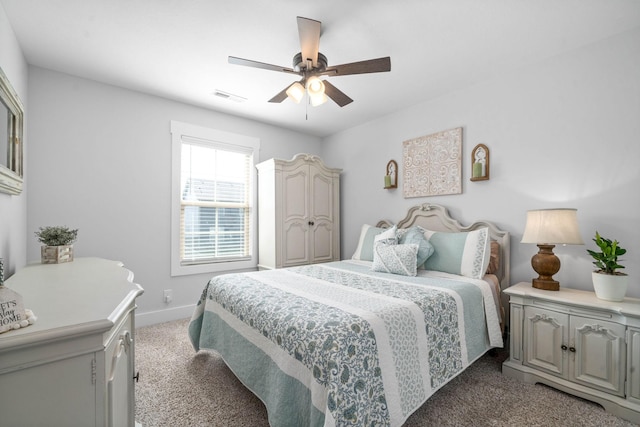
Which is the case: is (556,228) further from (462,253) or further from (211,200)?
(211,200)

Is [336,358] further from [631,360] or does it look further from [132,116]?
[132,116]

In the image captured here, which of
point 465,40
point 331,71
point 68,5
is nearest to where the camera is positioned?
point 68,5

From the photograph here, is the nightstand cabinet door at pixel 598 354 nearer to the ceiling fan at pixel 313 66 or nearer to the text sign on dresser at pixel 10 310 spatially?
the ceiling fan at pixel 313 66

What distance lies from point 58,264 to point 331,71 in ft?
7.74

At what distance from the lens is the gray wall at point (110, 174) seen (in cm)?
263

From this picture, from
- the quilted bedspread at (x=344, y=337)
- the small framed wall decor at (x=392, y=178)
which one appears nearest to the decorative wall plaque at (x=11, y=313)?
the quilted bedspread at (x=344, y=337)

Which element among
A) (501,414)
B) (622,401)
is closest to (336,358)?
(501,414)

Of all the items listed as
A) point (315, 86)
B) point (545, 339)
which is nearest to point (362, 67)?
point (315, 86)

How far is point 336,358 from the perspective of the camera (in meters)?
Result: 1.23

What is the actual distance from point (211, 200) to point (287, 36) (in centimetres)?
225

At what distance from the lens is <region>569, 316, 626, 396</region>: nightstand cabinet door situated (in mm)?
1742

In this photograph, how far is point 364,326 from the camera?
4.58ft

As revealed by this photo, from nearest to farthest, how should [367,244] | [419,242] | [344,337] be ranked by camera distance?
[344,337] → [419,242] → [367,244]

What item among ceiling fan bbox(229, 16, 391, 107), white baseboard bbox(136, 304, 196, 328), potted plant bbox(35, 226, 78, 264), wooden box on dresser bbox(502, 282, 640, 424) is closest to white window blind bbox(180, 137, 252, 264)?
white baseboard bbox(136, 304, 196, 328)
